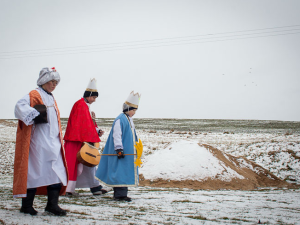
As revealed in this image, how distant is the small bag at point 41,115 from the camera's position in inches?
146

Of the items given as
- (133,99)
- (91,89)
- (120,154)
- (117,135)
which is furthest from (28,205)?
(91,89)

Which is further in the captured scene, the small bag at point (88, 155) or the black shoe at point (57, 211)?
the small bag at point (88, 155)

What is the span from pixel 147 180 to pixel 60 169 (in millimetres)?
5802

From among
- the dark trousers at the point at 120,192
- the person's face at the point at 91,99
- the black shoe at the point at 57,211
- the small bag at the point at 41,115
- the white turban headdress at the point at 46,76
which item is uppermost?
the white turban headdress at the point at 46,76

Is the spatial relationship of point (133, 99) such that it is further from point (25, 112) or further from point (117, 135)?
point (25, 112)

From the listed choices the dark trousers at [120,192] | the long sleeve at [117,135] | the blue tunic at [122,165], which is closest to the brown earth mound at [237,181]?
the blue tunic at [122,165]

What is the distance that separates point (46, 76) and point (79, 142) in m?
2.13

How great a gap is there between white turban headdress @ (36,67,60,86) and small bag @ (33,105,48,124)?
17.2 inches

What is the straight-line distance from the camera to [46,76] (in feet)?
13.2

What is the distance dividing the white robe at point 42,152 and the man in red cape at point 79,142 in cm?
181

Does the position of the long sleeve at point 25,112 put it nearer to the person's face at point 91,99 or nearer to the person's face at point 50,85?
the person's face at point 50,85

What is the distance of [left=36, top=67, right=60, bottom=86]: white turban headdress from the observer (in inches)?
159

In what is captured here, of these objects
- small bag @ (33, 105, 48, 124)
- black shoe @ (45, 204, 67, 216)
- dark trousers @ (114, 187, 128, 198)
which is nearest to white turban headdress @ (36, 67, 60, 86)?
small bag @ (33, 105, 48, 124)

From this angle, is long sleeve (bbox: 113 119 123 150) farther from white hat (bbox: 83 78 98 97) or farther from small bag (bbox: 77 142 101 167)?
white hat (bbox: 83 78 98 97)
